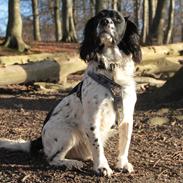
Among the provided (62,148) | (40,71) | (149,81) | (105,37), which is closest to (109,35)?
(105,37)

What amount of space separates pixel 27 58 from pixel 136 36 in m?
10.1

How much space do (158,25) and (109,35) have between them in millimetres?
19769

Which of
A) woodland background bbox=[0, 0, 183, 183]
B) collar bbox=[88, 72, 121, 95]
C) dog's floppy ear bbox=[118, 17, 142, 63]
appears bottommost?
woodland background bbox=[0, 0, 183, 183]

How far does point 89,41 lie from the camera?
532 cm

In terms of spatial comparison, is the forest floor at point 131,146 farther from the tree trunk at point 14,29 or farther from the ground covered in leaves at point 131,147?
the tree trunk at point 14,29

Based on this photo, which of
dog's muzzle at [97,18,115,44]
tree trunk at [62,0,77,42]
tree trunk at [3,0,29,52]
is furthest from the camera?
tree trunk at [62,0,77,42]

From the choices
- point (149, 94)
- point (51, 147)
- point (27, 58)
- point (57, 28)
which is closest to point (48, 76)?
point (27, 58)

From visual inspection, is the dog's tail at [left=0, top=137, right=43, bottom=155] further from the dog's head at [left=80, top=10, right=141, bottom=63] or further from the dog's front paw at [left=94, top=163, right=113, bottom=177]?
the dog's head at [left=80, top=10, right=141, bottom=63]

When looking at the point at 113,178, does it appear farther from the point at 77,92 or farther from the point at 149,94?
the point at 149,94

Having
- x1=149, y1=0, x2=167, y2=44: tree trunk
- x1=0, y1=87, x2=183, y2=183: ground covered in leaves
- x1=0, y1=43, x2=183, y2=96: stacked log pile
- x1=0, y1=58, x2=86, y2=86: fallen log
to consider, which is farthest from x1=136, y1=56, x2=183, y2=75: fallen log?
x1=149, y1=0, x2=167, y2=44: tree trunk

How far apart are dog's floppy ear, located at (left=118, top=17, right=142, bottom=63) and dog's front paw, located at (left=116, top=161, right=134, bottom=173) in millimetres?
1187

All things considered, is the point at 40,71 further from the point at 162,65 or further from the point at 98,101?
the point at 98,101

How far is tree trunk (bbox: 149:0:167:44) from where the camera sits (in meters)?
24.0

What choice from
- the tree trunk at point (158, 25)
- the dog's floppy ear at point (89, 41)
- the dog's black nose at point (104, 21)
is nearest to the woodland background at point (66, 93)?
the dog's floppy ear at point (89, 41)
